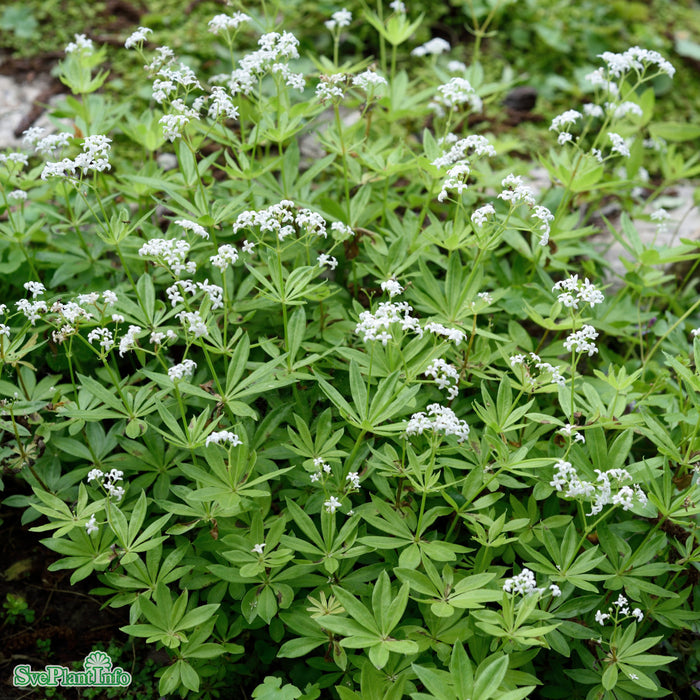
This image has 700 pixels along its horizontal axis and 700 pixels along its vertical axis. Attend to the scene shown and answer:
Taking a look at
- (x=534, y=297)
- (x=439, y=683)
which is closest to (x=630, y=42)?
(x=534, y=297)

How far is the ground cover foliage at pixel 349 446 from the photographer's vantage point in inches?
105

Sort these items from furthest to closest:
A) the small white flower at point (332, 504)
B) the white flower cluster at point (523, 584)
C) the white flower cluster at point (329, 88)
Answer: the white flower cluster at point (329, 88), the small white flower at point (332, 504), the white flower cluster at point (523, 584)

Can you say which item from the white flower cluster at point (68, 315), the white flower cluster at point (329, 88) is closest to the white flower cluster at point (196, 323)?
the white flower cluster at point (68, 315)

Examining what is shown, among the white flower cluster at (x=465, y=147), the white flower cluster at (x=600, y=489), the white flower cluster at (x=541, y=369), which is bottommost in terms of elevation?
the white flower cluster at (x=600, y=489)

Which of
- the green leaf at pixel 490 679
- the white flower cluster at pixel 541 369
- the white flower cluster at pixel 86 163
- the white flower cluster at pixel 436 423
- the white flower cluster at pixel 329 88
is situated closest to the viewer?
the green leaf at pixel 490 679

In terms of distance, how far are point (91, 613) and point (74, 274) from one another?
171 centimetres

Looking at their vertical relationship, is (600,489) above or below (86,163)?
below

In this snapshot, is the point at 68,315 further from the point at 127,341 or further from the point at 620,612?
the point at 620,612
